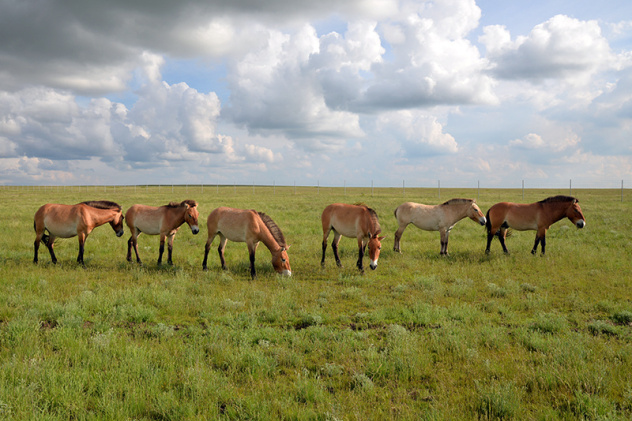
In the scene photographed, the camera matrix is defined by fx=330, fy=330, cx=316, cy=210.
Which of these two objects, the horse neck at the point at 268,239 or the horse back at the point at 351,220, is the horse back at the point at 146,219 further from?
the horse back at the point at 351,220

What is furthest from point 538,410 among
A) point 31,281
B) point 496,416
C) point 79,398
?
point 31,281

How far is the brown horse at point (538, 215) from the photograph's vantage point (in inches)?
513

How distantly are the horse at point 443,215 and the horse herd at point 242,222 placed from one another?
43 mm

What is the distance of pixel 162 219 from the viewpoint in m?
11.5

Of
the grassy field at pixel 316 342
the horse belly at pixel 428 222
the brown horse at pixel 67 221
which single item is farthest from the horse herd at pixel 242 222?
the grassy field at pixel 316 342

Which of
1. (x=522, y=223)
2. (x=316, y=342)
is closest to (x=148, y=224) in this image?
(x=316, y=342)

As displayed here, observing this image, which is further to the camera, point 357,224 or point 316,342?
point 357,224

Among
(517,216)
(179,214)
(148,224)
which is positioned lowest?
(148,224)

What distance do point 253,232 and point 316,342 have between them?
5.51 metres

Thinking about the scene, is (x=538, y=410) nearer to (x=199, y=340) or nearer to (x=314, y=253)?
(x=199, y=340)

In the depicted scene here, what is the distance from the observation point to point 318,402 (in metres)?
4.02

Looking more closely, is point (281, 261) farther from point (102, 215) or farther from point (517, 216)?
point (517, 216)

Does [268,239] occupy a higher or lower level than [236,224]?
lower

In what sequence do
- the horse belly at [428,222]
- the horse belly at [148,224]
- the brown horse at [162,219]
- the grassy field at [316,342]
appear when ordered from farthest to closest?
the horse belly at [428,222] < the horse belly at [148,224] < the brown horse at [162,219] < the grassy field at [316,342]
